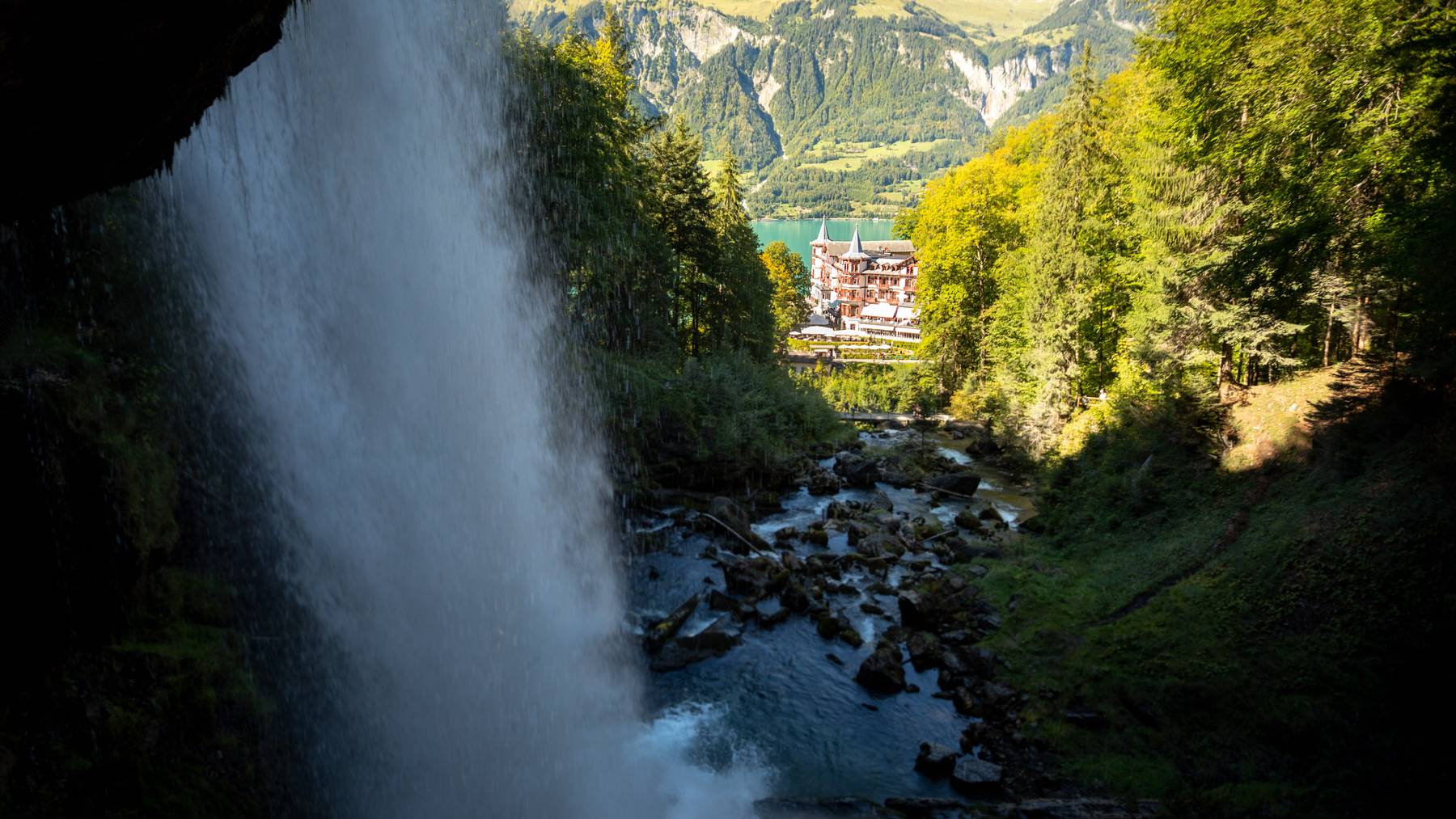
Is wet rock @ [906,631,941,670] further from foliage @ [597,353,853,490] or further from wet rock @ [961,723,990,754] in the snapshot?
foliage @ [597,353,853,490]

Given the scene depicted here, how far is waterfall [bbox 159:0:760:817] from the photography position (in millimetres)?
10062

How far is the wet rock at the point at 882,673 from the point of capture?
43.5 ft

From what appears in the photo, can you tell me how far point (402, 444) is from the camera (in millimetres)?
12680

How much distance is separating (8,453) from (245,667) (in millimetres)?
3482

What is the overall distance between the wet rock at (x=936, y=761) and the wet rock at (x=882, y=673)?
1985mm

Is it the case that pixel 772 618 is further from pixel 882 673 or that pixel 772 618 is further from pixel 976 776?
pixel 976 776

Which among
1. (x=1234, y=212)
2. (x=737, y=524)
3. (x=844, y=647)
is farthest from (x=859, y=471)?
(x=1234, y=212)

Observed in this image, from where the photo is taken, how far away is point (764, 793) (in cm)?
1065

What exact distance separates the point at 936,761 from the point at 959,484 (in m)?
16.4

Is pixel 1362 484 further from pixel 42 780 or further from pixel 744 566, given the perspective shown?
pixel 42 780

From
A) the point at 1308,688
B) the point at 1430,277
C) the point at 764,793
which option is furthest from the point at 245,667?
the point at 1430,277

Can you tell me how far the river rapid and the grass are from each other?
2179 mm

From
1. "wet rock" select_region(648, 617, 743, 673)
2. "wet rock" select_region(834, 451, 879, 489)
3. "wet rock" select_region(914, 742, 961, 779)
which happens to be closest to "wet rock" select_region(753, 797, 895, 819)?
"wet rock" select_region(914, 742, 961, 779)

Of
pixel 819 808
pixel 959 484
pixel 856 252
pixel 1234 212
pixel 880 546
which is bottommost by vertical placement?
pixel 819 808
